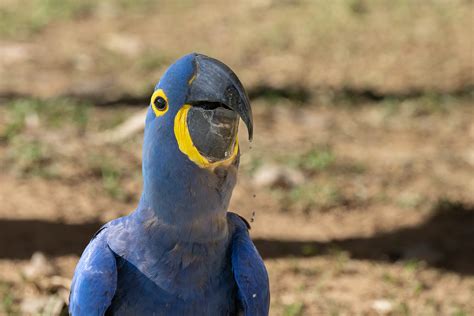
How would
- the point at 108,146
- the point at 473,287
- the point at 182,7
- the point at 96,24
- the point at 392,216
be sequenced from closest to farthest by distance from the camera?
the point at 473,287 < the point at 392,216 < the point at 108,146 < the point at 96,24 < the point at 182,7

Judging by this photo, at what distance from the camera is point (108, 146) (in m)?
5.68

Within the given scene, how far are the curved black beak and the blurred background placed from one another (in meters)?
1.80

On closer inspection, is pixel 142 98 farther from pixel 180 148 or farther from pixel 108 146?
pixel 180 148

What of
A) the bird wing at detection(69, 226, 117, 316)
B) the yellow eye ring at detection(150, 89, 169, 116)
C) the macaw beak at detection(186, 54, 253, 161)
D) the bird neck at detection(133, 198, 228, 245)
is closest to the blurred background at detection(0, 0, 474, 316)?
the bird wing at detection(69, 226, 117, 316)

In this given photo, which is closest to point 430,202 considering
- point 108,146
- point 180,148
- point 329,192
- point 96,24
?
point 329,192

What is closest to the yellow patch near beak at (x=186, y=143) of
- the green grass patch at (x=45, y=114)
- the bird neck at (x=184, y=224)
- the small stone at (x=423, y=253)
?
the bird neck at (x=184, y=224)

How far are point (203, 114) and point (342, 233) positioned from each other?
255 centimetres

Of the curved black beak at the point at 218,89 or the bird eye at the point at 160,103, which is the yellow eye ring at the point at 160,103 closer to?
the bird eye at the point at 160,103

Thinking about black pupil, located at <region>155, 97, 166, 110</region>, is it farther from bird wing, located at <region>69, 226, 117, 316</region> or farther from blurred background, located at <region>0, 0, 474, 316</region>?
blurred background, located at <region>0, 0, 474, 316</region>

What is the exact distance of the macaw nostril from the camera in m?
2.46

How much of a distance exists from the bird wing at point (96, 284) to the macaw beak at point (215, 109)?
531 millimetres

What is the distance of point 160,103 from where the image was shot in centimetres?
260

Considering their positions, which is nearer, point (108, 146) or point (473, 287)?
point (473, 287)

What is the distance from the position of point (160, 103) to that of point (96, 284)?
0.62 meters
